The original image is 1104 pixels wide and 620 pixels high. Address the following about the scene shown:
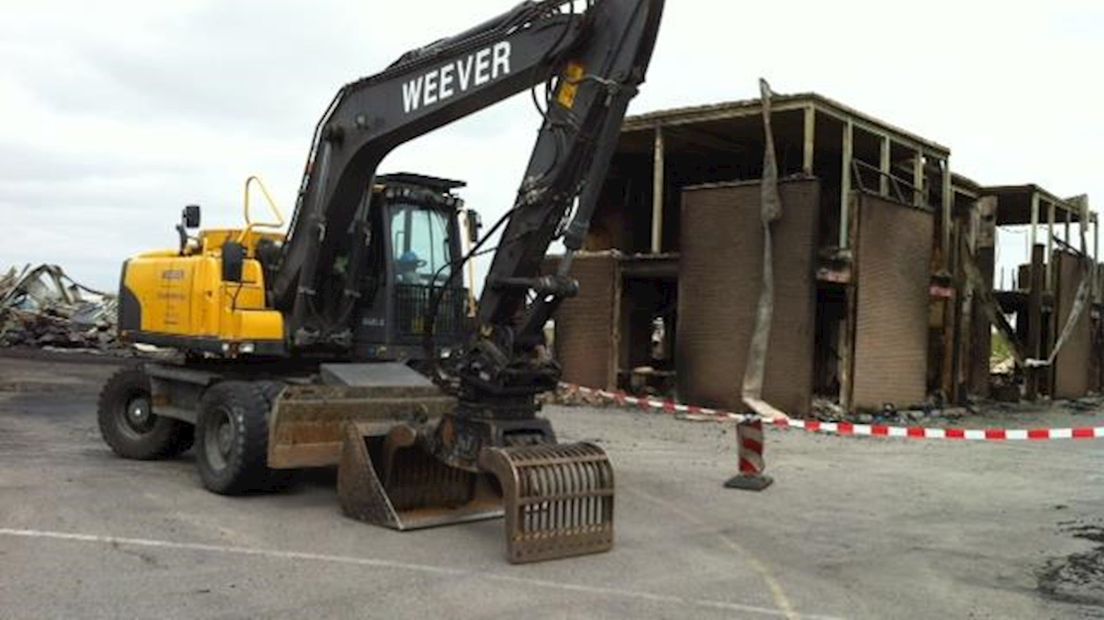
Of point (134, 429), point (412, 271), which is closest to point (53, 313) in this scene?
point (134, 429)

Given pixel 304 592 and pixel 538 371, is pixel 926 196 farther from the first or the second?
pixel 304 592

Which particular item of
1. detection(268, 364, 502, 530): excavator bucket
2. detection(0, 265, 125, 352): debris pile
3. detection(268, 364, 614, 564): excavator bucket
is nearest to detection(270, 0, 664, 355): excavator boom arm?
detection(268, 364, 614, 564): excavator bucket

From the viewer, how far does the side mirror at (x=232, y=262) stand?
32.4 feet

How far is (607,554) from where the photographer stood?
7598 millimetres

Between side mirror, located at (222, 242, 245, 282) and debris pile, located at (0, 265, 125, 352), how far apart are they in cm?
1860

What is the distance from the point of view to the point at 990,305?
23484 mm

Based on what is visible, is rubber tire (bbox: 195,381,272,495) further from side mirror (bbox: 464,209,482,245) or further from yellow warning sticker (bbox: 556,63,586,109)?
yellow warning sticker (bbox: 556,63,586,109)

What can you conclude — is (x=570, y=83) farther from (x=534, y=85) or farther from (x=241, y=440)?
(x=241, y=440)

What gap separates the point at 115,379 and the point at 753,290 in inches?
424

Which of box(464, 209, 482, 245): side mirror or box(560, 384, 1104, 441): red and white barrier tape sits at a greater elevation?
box(464, 209, 482, 245): side mirror

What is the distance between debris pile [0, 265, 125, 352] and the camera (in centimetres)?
2817

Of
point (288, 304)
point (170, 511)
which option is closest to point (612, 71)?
point (288, 304)

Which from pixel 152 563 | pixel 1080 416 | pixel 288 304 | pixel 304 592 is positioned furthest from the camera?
pixel 1080 416

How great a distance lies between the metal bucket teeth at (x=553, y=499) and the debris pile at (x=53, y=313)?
22.1 m
